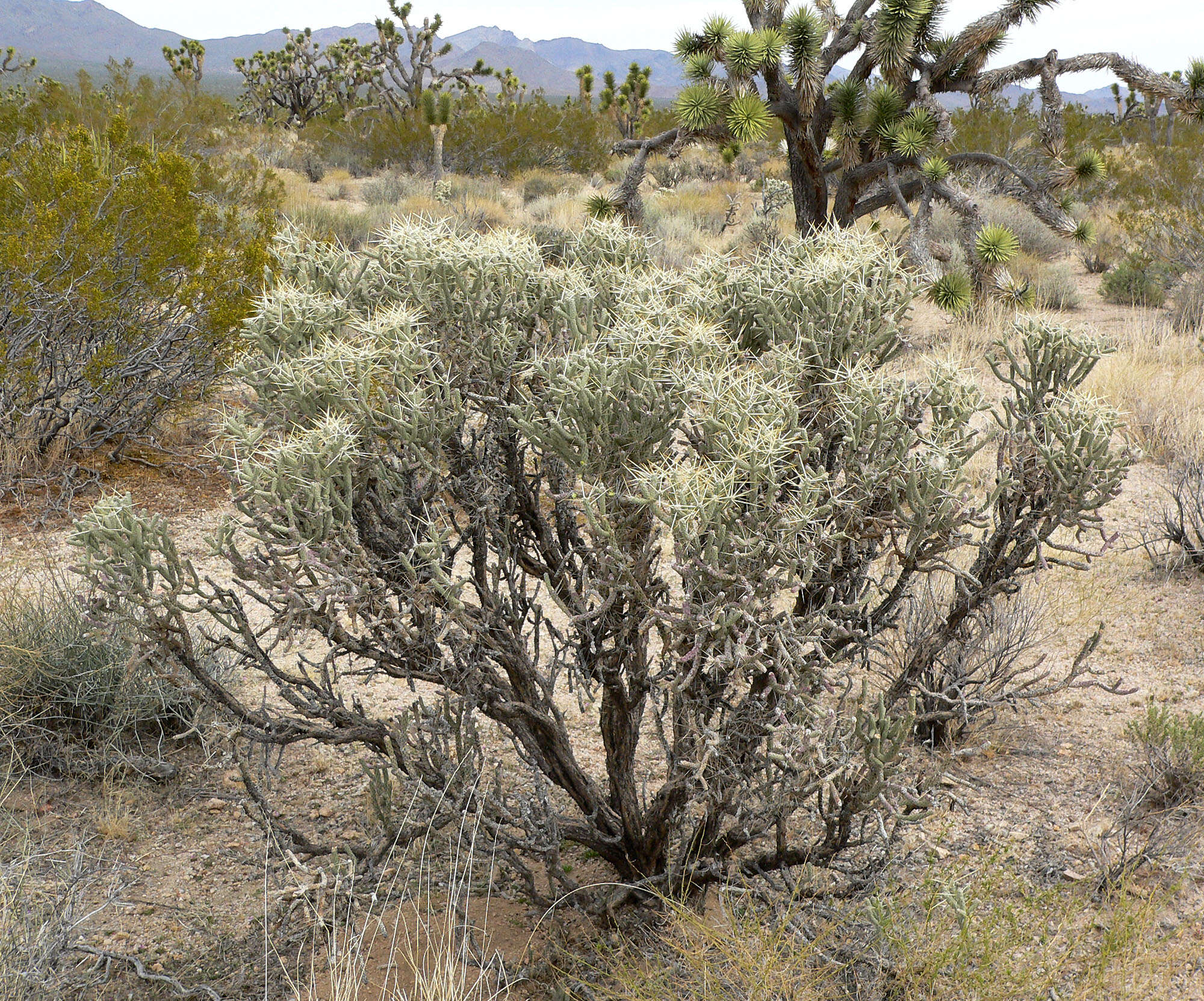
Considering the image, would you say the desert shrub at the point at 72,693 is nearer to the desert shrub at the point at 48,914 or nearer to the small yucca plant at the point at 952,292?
the desert shrub at the point at 48,914

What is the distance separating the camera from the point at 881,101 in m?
9.28

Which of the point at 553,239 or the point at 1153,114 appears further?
the point at 1153,114

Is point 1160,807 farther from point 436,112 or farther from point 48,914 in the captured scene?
point 436,112

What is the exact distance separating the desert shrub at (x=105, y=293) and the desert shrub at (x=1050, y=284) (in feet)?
28.3

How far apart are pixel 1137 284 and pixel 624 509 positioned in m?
11.3

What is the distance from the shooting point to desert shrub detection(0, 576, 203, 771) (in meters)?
3.46

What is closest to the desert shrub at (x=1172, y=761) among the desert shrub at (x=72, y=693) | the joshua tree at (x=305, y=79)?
the desert shrub at (x=72, y=693)

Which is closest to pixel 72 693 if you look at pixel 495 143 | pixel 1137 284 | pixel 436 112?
pixel 1137 284

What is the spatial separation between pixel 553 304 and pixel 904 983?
202cm

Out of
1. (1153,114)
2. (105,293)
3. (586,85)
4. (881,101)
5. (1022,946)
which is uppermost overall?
(586,85)

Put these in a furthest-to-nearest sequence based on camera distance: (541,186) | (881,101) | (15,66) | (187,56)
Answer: (187,56), (15,66), (541,186), (881,101)

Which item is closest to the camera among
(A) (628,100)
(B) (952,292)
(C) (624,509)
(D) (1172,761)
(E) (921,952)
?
(C) (624,509)

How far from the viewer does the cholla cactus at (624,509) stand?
2.03 m

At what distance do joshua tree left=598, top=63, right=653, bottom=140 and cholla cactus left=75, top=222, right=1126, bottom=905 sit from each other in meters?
25.4
